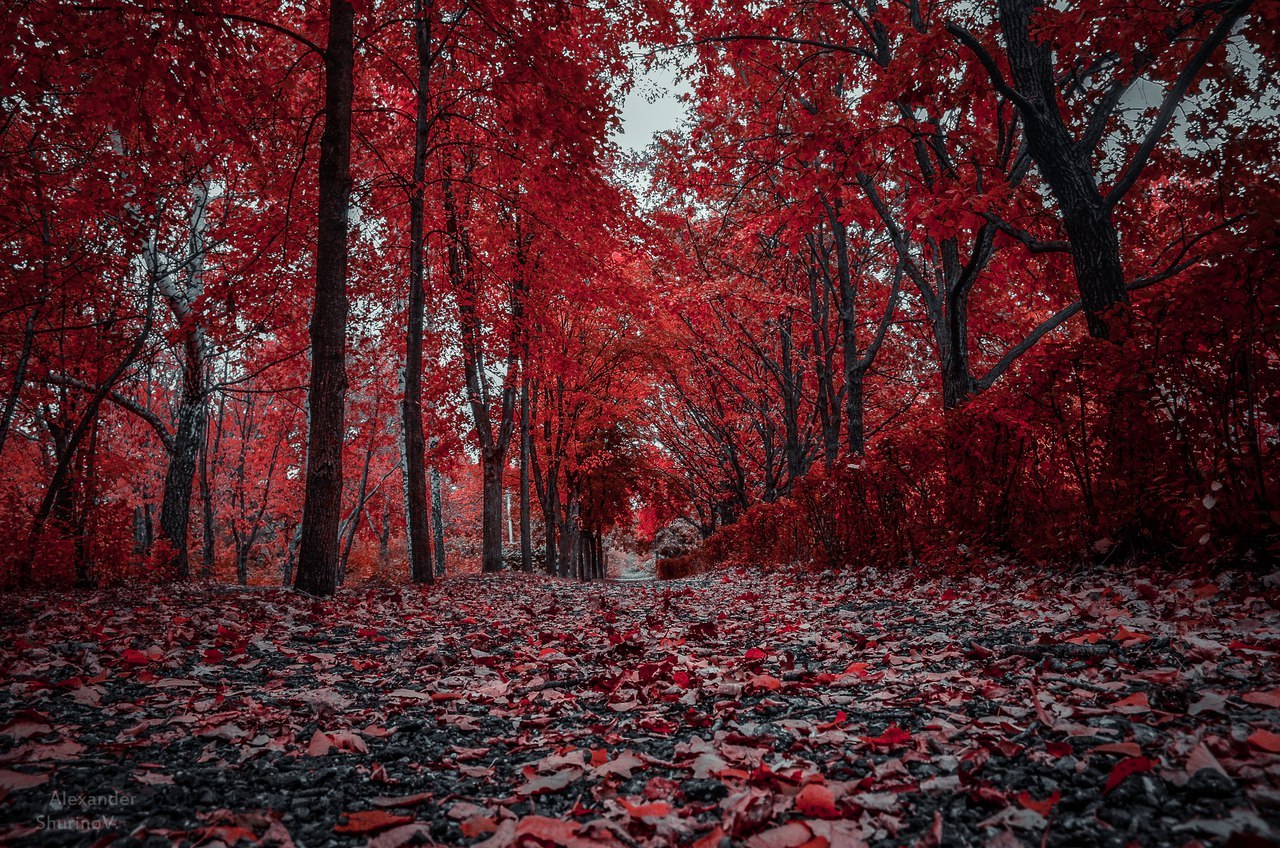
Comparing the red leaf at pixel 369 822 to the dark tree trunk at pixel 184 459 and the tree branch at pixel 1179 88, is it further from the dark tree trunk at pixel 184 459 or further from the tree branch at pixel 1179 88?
the dark tree trunk at pixel 184 459

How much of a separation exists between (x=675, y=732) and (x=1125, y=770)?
1.37 m

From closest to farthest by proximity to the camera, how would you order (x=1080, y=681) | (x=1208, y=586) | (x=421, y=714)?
(x=1080, y=681) → (x=421, y=714) → (x=1208, y=586)

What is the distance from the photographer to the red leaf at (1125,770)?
1.40m

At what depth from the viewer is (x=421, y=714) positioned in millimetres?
2486

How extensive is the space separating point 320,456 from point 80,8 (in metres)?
3.71

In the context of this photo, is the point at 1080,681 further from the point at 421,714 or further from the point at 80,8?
the point at 80,8

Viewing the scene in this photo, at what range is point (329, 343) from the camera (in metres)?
5.79

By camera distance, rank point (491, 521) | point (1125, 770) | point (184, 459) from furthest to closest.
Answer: point (491, 521), point (184, 459), point (1125, 770)

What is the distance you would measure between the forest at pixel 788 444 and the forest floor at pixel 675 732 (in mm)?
17

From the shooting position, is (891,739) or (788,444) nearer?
(891,739)

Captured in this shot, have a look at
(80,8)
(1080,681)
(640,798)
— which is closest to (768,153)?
(80,8)
